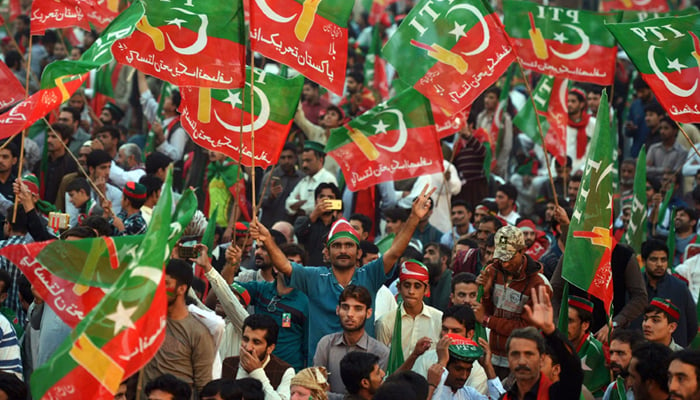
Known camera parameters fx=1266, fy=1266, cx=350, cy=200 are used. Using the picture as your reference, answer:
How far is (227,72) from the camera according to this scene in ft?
31.0

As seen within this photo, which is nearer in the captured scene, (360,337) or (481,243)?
(360,337)

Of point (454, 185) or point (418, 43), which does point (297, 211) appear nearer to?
point (454, 185)

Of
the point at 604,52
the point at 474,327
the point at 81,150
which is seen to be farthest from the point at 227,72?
the point at 81,150

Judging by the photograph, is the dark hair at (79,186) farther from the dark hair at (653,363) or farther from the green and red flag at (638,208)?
the dark hair at (653,363)

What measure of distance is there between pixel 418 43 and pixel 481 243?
207cm

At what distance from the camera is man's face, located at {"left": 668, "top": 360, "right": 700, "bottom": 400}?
671 centimetres

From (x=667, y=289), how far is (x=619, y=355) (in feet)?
8.19

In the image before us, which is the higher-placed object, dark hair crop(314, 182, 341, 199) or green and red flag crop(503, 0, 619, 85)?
green and red flag crop(503, 0, 619, 85)

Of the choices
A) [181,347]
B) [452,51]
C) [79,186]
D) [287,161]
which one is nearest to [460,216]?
[287,161]

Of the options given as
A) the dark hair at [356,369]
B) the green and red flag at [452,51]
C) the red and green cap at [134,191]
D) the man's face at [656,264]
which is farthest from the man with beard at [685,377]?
the red and green cap at [134,191]

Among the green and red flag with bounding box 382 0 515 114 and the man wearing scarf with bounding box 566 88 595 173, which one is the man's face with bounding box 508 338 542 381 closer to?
the green and red flag with bounding box 382 0 515 114

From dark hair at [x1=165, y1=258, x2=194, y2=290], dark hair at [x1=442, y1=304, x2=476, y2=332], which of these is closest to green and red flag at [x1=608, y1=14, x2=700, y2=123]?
dark hair at [x1=442, y1=304, x2=476, y2=332]

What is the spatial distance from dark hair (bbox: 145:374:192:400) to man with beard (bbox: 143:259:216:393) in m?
0.65

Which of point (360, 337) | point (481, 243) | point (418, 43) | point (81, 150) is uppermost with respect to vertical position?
point (418, 43)
